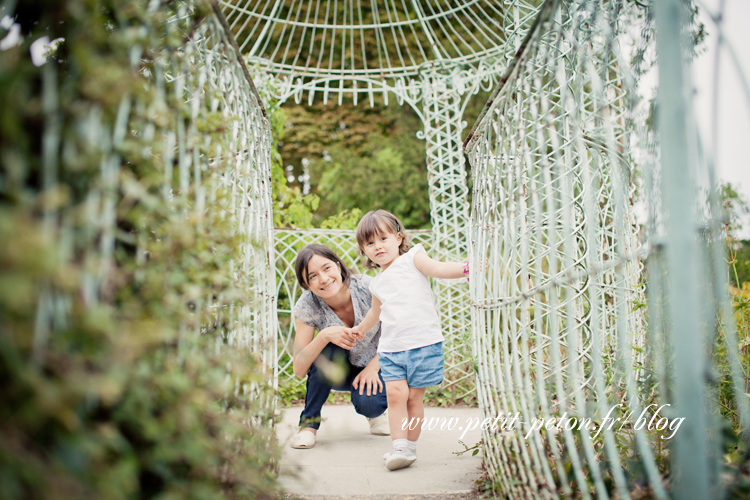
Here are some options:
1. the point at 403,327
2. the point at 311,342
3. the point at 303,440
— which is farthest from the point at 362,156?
the point at 303,440

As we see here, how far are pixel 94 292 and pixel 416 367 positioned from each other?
1.57 meters

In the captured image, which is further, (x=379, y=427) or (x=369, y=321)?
(x=379, y=427)

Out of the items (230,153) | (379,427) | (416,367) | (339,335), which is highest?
(230,153)

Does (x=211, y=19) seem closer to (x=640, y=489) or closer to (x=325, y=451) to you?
(x=640, y=489)

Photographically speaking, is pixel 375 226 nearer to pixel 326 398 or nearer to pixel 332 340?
pixel 332 340

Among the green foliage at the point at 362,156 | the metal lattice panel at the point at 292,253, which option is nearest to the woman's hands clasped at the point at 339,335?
the metal lattice panel at the point at 292,253

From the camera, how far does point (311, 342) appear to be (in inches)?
92.1

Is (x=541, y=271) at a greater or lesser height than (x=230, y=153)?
lesser

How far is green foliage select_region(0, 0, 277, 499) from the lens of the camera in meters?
0.47

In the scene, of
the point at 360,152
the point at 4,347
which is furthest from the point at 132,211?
the point at 360,152

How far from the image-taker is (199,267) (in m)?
0.81

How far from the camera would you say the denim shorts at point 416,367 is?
200cm

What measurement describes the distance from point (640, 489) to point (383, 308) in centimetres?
135

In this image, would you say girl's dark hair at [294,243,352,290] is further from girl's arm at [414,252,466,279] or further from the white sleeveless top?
girl's arm at [414,252,466,279]
